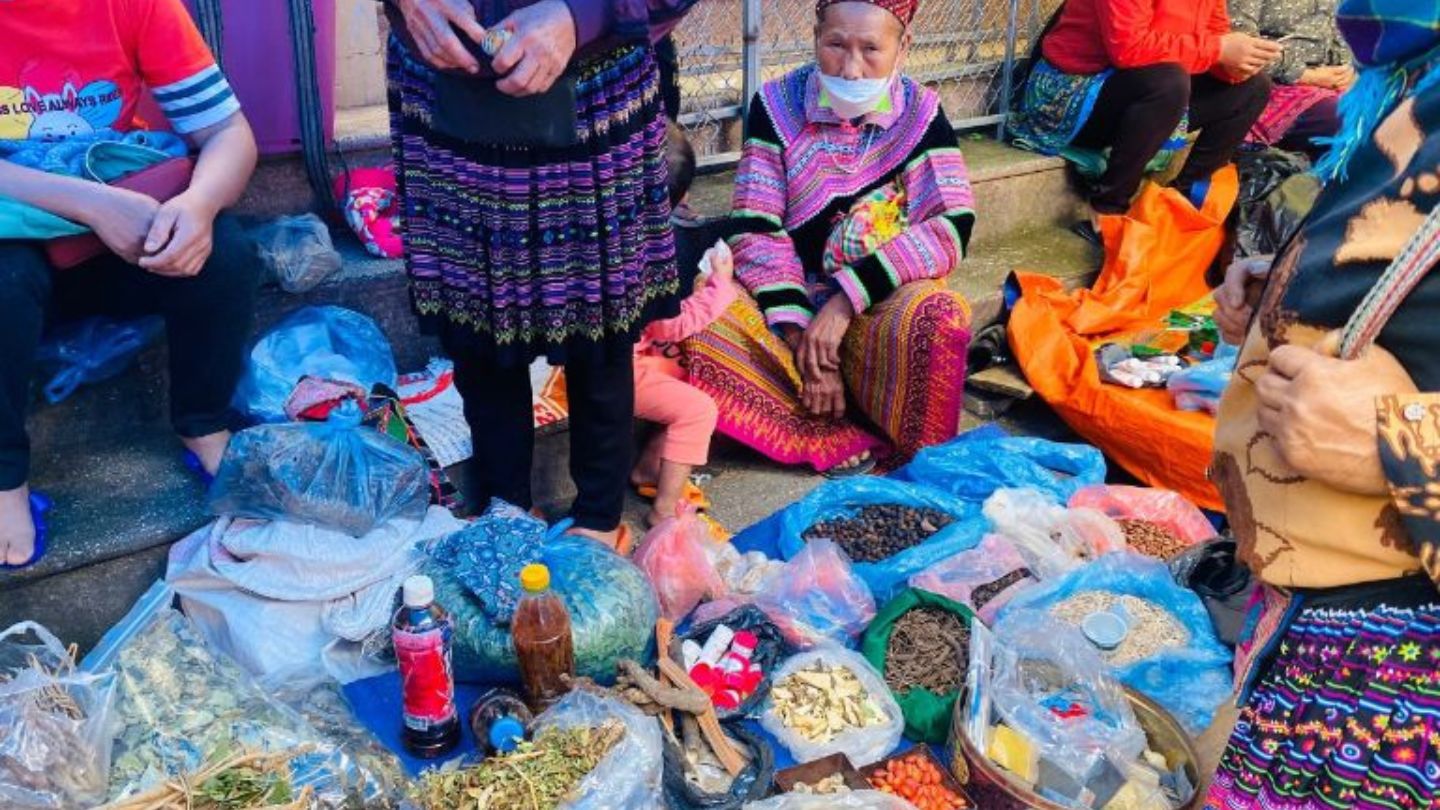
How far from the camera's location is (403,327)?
3.29 meters

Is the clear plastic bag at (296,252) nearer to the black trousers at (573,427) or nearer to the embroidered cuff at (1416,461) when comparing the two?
the black trousers at (573,427)

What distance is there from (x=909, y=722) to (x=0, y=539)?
196cm

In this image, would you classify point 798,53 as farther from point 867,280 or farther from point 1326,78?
point 1326,78

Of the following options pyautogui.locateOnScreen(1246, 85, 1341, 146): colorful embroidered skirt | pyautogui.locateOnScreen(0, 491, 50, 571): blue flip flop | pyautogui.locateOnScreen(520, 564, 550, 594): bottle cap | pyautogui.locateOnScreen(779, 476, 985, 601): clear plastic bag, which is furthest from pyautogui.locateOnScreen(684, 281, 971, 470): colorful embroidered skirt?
pyautogui.locateOnScreen(1246, 85, 1341, 146): colorful embroidered skirt

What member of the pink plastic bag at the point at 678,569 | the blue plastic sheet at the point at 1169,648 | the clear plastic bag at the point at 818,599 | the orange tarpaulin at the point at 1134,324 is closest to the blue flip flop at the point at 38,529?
the pink plastic bag at the point at 678,569

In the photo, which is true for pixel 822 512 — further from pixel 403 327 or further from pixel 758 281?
pixel 403 327

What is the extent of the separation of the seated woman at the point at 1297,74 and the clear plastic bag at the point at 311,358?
396cm

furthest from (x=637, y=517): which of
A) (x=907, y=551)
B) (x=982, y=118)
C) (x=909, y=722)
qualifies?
(x=982, y=118)

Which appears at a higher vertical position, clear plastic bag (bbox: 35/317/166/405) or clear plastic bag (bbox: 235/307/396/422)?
clear plastic bag (bbox: 35/317/166/405)

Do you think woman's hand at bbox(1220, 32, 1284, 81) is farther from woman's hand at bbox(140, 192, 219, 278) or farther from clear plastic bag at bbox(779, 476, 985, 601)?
woman's hand at bbox(140, 192, 219, 278)

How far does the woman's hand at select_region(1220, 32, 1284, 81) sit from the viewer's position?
14.8 feet

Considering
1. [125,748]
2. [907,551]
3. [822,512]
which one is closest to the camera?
[125,748]

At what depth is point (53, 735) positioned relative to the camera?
5.87ft

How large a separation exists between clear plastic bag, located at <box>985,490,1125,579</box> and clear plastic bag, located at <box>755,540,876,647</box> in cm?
45
